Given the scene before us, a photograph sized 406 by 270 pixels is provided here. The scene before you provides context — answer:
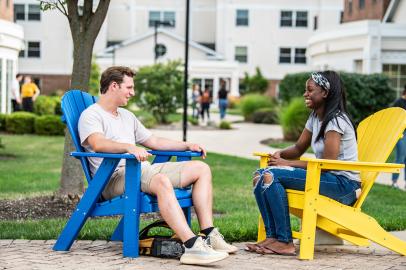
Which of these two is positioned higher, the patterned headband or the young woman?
the patterned headband

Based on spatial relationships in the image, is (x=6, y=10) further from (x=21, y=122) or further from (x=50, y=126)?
(x=50, y=126)

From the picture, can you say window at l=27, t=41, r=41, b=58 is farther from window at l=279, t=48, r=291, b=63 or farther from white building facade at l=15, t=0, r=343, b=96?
window at l=279, t=48, r=291, b=63

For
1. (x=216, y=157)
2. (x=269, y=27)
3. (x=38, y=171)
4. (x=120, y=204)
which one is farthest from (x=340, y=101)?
(x=269, y=27)

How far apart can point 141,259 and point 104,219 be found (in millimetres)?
2712

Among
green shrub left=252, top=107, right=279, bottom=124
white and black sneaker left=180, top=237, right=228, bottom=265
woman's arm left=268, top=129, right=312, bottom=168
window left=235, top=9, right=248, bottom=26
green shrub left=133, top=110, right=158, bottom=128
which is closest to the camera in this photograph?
white and black sneaker left=180, top=237, right=228, bottom=265

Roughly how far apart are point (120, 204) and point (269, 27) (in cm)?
5793

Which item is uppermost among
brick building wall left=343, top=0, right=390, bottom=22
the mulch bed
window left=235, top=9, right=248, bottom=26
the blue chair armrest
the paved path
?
window left=235, top=9, right=248, bottom=26

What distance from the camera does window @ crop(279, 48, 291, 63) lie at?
6412cm

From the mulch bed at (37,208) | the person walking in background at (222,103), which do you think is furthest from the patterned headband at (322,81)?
the person walking in background at (222,103)

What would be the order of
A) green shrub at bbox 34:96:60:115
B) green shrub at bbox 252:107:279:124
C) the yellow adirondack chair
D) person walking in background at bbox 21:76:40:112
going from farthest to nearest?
green shrub at bbox 252:107:279:124
green shrub at bbox 34:96:60:115
person walking in background at bbox 21:76:40:112
the yellow adirondack chair

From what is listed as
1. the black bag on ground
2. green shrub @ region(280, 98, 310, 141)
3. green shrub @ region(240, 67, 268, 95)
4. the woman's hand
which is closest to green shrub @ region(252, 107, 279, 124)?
green shrub @ region(280, 98, 310, 141)

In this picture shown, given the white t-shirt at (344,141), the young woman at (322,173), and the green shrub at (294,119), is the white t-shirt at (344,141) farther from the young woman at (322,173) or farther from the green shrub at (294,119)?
the green shrub at (294,119)

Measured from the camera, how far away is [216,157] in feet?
66.2

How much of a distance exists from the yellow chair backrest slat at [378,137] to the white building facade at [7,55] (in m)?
25.3
